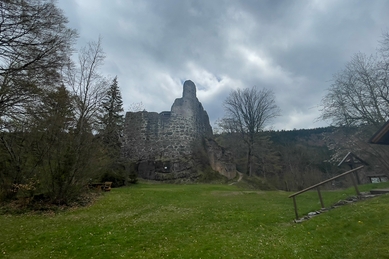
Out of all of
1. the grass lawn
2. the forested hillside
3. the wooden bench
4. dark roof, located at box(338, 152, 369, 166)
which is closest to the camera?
the grass lawn

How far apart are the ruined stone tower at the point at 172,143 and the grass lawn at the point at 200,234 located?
12726 mm

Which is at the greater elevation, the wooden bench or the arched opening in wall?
the arched opening in wall

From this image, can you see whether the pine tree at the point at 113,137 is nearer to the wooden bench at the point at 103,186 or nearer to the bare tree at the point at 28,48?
the wooden bench at the point at 103,186

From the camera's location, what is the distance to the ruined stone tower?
23.0 metres

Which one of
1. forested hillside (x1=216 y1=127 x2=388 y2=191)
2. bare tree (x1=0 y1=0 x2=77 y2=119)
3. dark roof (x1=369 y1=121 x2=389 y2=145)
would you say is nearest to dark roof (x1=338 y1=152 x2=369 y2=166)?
forested hillside (x1=216 y1=127 x2=388 y2=191)

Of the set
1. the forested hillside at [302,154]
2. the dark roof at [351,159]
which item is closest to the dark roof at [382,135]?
the forested hillside at [302,154]

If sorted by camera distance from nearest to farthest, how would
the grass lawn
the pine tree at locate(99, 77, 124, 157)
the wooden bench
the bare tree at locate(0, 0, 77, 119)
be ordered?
the grass lawn → the bare tree at locate(0, 0, 77, 119) → the wooden bench → the pine tree at locate(99, 77, 124, 157)

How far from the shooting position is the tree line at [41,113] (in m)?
7.04

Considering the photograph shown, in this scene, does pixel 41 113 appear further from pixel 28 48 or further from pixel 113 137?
pixel 113 137

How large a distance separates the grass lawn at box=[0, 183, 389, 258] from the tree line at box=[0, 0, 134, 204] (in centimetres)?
211

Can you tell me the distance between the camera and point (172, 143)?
24.7 meters

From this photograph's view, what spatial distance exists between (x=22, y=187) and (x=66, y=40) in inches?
275

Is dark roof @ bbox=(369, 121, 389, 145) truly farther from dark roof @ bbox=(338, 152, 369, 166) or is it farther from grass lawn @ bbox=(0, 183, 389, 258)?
dark roof @ bbox=(338, 152, 369, 166)

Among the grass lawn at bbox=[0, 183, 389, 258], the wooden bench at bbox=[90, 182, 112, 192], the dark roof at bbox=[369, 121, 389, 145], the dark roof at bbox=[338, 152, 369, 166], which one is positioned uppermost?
the dark roof at bbox=[369, 121, 389, 145]
